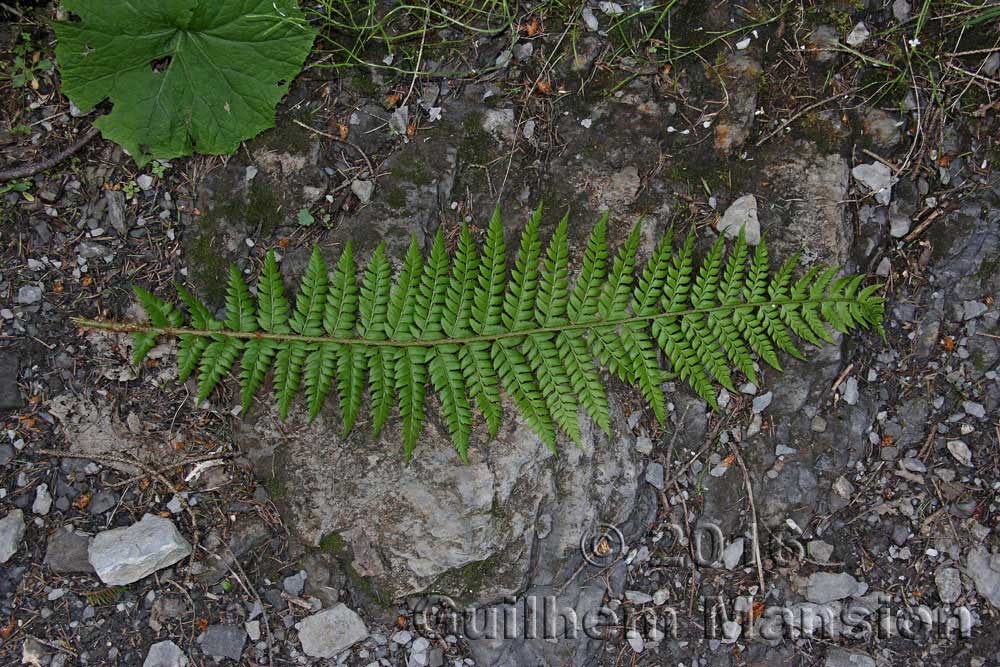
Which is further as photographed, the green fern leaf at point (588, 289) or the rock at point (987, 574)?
the rock at point (987, 574)

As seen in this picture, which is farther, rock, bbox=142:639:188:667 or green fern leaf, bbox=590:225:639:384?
rock, bbox=142:639:188:667

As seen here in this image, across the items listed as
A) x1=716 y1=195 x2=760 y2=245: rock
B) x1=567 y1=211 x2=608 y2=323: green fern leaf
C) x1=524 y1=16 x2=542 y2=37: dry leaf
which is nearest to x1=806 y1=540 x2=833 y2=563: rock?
x1=716 y1=195 x2=760 y2=245: rock

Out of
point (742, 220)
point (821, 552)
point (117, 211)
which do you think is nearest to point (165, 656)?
point (117, 211)

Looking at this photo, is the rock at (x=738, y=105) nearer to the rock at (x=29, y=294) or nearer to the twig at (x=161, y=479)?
the twig at (x=161, y=479)

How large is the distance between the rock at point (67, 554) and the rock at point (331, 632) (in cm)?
112

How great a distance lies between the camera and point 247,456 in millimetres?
3830

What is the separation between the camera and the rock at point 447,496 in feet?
12.0

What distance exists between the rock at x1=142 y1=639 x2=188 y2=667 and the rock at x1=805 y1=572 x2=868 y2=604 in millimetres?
3136

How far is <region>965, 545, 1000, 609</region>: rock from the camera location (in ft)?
12.5

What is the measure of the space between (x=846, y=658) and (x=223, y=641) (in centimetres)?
310

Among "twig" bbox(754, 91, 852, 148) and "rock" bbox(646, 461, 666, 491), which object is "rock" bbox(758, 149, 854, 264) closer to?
"twig" bbox(754, 91, 852, 148)

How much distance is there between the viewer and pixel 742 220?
3.79 m

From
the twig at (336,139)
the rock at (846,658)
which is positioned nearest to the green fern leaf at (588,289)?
the twig at (336,139)

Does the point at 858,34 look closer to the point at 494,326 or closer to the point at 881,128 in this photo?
the point at 881,128
